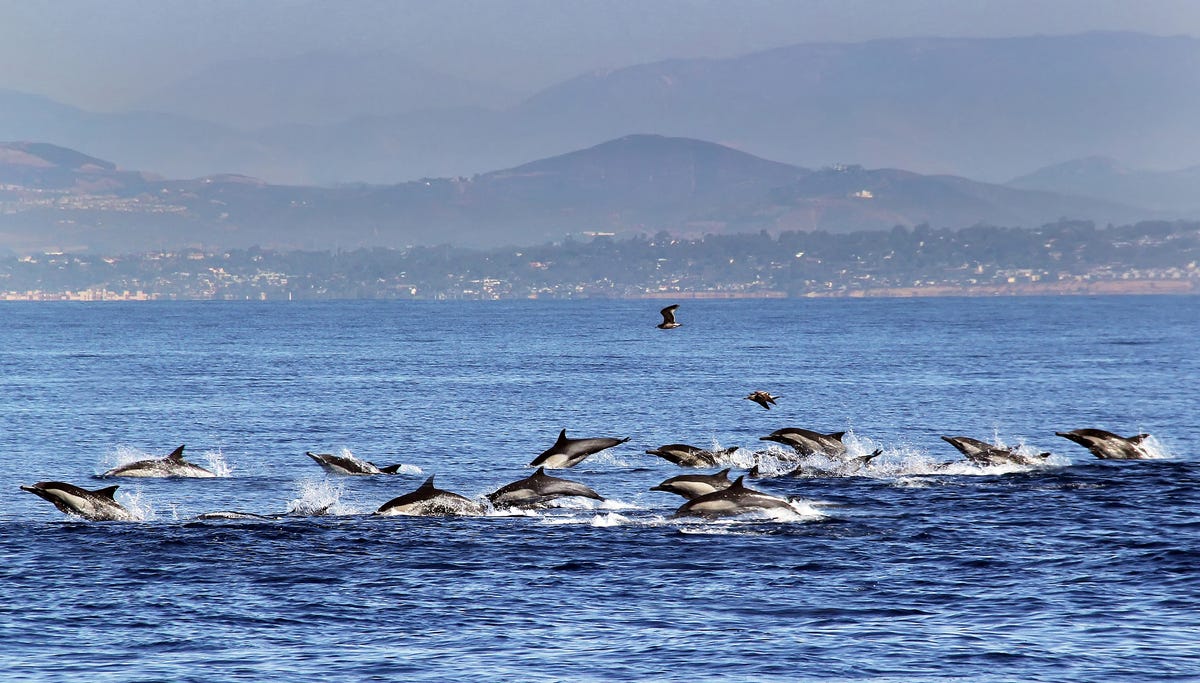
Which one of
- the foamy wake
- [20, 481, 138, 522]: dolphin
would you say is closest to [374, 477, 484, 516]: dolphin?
[20, 481, 138, 522]: dolphin

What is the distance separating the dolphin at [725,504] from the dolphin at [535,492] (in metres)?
3.55

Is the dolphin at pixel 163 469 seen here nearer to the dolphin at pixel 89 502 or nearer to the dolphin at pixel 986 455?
the dolphin at pixel 89 502

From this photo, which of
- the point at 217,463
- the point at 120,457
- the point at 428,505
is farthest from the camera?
the point at 120,457

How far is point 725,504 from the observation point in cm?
2958

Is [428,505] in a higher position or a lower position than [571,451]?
lower

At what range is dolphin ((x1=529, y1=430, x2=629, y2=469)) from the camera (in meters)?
37.5

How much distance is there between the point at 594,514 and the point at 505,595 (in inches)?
327

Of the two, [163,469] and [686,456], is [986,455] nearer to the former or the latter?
[686,456]

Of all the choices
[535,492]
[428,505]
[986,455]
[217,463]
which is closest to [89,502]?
[428,505]

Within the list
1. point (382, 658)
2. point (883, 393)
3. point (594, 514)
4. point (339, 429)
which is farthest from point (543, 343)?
point (382, 658)

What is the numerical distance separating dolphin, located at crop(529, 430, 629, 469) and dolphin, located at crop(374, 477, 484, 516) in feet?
20.6

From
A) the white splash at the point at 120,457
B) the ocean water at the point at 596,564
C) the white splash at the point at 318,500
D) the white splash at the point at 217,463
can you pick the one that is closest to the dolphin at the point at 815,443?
the ocean water at the point at 596,564

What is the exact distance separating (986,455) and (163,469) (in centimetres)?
2312

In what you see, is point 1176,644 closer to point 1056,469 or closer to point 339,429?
point 1056,469
